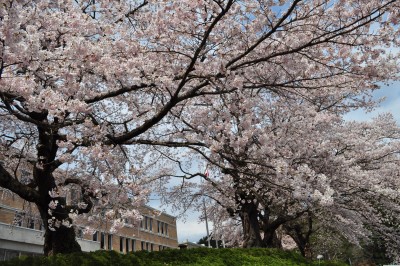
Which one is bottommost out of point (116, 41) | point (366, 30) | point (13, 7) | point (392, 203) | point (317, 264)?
point (317, 264)

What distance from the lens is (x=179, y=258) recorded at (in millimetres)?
9734

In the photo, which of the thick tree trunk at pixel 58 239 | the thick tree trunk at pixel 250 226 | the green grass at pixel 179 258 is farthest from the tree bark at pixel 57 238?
the thick tree trunk at pixel 250 226

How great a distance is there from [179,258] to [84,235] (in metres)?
18.4

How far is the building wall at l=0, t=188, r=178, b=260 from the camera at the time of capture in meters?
15.9

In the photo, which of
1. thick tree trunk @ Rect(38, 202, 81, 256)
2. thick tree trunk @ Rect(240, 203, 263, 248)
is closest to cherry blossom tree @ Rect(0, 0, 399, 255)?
thick tree trunk @ Rect(38, 202, 81, 256)

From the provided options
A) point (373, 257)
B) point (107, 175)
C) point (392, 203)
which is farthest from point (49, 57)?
point (373, 257)

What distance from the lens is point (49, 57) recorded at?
6402 millimetres

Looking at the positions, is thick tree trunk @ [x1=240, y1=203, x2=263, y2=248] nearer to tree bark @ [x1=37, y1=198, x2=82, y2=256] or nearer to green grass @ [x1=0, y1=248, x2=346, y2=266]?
green grass @ [x1=0, y1=248, x2=346, y2=266]

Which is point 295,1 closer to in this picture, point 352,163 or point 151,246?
point 352,163

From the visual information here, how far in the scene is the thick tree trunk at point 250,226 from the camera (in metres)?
15.3

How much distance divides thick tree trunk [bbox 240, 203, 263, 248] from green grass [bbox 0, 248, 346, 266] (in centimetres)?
218

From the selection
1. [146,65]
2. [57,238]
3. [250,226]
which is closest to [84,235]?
[250,226]

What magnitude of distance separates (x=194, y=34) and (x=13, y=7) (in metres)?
3.49

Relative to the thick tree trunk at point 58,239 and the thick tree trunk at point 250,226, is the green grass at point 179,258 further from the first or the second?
the thick tree trunk at point 250,226
